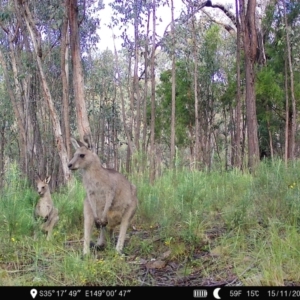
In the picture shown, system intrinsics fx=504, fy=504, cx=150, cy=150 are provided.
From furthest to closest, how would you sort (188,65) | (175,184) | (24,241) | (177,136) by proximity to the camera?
(177,136) < (188,65) < (175,184) < (24,241)

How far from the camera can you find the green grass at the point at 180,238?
502 cm

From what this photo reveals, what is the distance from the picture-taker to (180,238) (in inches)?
244

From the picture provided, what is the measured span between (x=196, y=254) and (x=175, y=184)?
3.34 meters

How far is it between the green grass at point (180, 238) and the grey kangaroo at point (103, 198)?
0.33 metres

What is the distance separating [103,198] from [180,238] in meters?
1.13

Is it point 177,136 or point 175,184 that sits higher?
point 177,136

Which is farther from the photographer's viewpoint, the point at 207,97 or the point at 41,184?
the point at 207,97

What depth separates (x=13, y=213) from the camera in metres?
6.86

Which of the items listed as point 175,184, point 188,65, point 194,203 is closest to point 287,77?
point 188,65

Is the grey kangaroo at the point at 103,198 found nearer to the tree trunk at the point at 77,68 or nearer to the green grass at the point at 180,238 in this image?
the green grass at the point at 180,238
